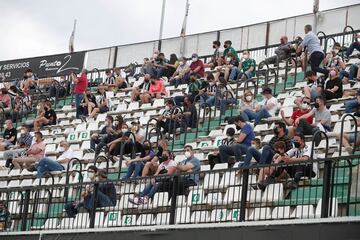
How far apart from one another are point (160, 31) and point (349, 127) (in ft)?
80.5

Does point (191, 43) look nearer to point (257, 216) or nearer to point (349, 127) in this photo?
point (349, 127)

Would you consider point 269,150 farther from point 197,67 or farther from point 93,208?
point 197,67

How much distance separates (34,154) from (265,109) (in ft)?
20.8

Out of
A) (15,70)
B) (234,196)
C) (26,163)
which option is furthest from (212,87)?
(15,70)

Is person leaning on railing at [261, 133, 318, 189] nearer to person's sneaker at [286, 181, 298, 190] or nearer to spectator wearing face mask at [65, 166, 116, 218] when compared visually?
person's sneaker at [286, 181, 298, 190]

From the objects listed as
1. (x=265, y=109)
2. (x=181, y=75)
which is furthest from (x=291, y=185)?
(x=181, y=75)

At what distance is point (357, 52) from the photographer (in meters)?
27.7

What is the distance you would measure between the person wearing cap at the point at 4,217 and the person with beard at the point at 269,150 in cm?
525

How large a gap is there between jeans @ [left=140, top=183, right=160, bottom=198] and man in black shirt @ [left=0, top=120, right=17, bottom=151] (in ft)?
32.5

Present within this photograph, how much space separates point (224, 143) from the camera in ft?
78.1

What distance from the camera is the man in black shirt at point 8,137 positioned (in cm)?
3042

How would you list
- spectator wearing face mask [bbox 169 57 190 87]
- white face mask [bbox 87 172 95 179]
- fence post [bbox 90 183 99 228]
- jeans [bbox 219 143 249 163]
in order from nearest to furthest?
1. fence post [bbox 90 183 99 228]
2. jeans [bbox 219 143 249 163]
3. white face mask [bbox 87 172 95 179]
4. spectator wearing face mask [bbox 169 57 190 87]

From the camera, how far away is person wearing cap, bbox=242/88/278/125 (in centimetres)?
2439

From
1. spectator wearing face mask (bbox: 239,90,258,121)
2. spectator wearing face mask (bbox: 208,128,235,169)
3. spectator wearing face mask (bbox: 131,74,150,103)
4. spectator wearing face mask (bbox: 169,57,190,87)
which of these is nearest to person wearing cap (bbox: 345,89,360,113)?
spectator wearing face mask (bbox: 208,128,235,169)
